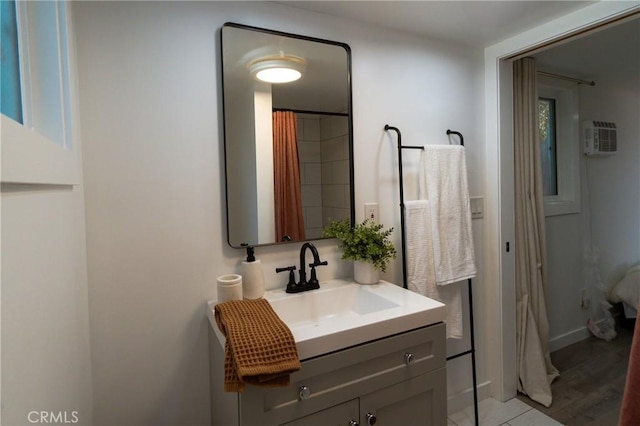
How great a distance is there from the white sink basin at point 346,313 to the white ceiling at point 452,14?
4.27 feet

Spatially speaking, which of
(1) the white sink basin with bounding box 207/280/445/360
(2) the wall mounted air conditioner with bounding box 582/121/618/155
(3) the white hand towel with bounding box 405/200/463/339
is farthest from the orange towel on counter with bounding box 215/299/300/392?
(2) the wall mounted air conditioner with bounding box 582/121/618/155

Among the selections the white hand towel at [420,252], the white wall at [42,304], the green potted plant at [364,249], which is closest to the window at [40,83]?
the white wall at [42,304]

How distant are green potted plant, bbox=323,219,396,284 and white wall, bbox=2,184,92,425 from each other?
1012 millimetres

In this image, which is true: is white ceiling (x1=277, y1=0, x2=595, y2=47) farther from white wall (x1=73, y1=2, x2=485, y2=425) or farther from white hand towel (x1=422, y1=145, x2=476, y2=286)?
white hand towel (x1=422, y1=145, x2=476, y2=286)

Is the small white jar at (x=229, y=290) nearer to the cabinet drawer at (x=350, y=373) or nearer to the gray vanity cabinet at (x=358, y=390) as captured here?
the gray vanity cabinet at (x=358, y=390)

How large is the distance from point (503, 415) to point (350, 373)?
145cm

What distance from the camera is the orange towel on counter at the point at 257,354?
3.06 feet

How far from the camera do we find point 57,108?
3.17 ft

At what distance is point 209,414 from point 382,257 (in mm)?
1009

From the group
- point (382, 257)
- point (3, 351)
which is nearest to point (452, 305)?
point (382, 257)

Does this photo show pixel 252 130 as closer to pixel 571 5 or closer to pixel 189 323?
pixel 189 323

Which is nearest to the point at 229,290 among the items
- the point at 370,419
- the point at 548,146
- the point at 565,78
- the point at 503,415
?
the point at 370,419

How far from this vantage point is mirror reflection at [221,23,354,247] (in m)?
1.46

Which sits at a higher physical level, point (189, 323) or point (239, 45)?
point (239, 45)
